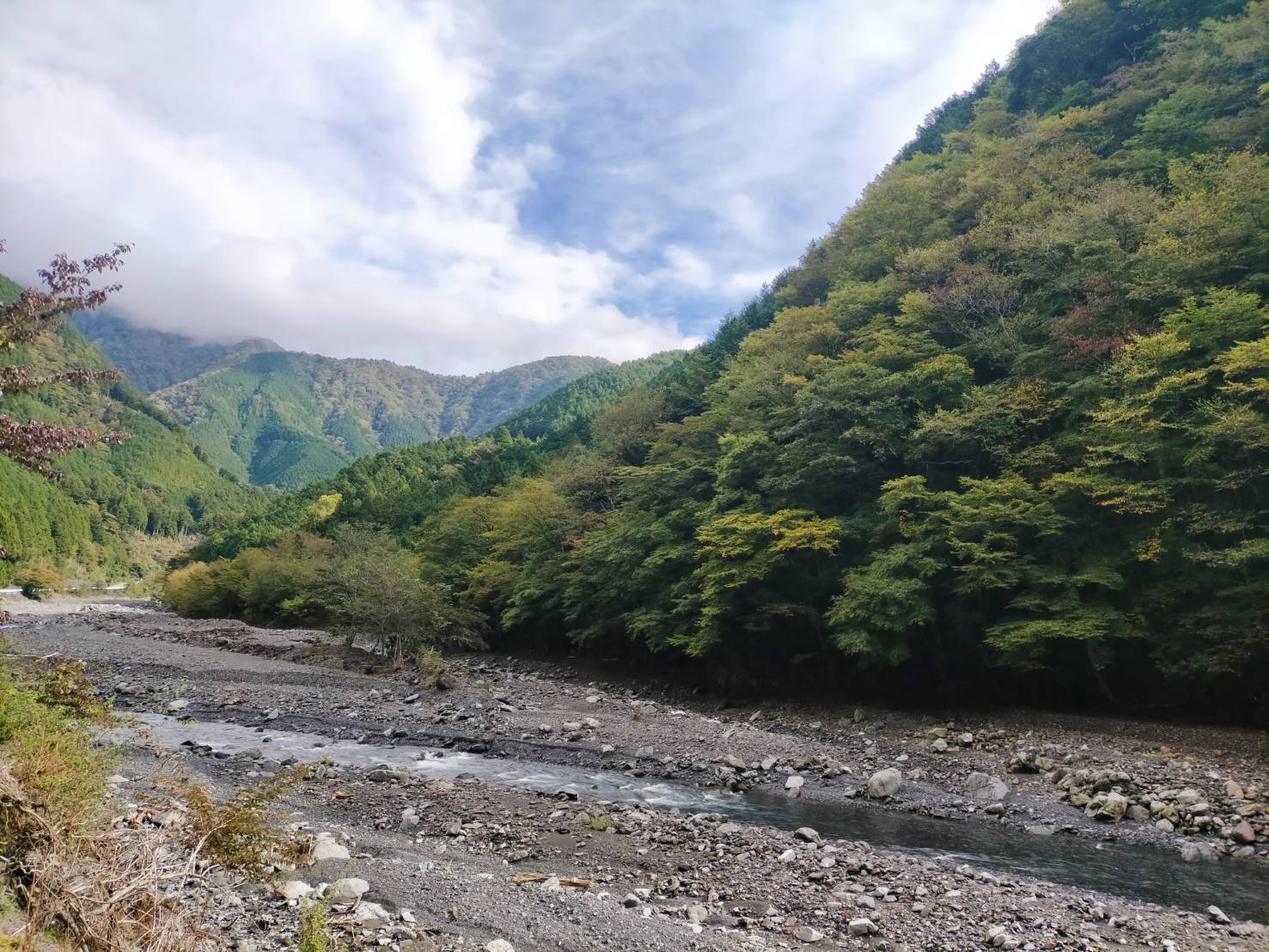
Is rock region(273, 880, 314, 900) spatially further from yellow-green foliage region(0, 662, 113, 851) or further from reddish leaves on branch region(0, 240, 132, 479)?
reddish leaves on branch region(0, 240, 132, 479)

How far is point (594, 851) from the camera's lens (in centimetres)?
1062

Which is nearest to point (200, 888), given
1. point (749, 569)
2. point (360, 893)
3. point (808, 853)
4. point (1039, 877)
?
point (360, 893)

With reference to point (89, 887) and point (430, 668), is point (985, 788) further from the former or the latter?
point (430, 668)

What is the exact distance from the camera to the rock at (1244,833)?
11.0m

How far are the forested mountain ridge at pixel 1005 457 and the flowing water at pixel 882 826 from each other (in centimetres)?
728

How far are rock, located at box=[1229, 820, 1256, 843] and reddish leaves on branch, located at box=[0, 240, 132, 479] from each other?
53.6 feet

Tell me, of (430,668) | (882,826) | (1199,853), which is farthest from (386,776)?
(430,668)

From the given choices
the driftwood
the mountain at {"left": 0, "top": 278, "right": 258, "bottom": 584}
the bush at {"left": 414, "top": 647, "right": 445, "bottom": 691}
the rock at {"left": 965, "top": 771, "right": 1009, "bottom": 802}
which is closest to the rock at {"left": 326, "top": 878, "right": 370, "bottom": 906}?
the driftwood

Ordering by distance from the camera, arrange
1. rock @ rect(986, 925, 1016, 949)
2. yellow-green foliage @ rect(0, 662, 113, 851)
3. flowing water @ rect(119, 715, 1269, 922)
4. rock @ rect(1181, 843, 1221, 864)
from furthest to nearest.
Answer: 1. rock @ rect(1181, 843, 1221, 864)
2. flowing water @ rect(119, 715, 1269, 922)
3. rock @ rect(986, 925, 1016, 949)
4. yellow-green foliage @ rect(0, 662, 113, 851)

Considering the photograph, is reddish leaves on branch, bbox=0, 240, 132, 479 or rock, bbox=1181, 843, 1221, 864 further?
rock, bbox=1181, 843, 1221, 864

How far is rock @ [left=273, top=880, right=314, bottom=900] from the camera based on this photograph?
24.4ft

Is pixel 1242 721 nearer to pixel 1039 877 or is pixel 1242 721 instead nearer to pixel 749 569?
pixel 1039 877

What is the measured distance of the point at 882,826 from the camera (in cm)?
1257

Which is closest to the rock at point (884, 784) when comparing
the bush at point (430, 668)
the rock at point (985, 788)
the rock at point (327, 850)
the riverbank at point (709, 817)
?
the riverbank at point (709, 817)
